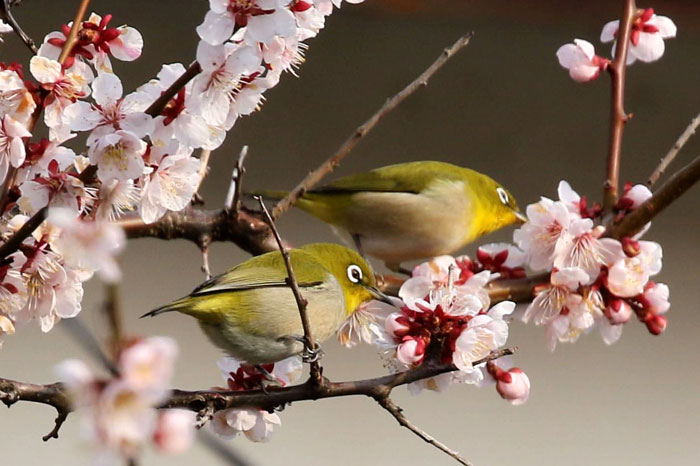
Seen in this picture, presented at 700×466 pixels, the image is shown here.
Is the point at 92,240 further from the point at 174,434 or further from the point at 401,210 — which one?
the point at 401,210

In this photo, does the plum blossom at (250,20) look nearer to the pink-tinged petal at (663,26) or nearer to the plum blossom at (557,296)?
the plum blossom at (557,296)

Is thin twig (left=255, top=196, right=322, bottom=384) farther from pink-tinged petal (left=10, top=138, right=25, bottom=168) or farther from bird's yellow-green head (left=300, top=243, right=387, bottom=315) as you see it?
bird's yellow-green head (left=300, top=243, right=387, bottom=315)

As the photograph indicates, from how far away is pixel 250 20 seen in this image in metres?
0.92

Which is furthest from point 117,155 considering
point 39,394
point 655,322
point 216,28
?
point 655,322

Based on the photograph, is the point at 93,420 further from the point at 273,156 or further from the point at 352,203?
the point at 273,156

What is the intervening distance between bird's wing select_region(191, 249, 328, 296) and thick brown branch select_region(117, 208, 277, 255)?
0.05 metres

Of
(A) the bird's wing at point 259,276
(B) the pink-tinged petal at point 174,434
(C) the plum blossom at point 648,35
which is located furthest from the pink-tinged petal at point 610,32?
(B) the pink-tinged petal at point 174,434

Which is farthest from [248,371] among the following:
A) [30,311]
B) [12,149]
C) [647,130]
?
[647,130]

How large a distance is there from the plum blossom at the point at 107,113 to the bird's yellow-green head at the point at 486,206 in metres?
1.47

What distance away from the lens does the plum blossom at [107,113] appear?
0.97 m

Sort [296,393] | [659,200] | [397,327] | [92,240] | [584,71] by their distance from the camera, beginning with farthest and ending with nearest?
[584,71] → [659,200] → [397,327] → [296,393] → [92,240]

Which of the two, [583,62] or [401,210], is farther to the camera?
[401,210]

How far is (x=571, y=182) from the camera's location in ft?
10.5

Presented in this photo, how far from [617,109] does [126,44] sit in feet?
2.89
